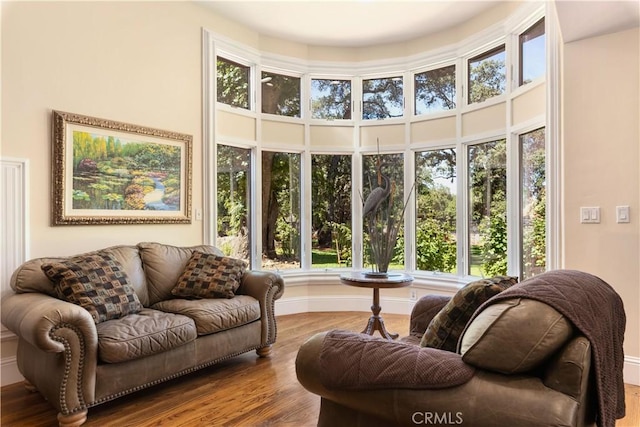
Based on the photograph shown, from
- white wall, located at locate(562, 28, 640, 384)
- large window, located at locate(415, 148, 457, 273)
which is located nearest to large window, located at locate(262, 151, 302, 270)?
large window, located at locate(415, 148, 457, 273)

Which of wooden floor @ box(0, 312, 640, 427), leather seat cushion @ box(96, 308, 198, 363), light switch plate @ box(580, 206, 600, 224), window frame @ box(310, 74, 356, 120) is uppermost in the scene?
window frame @ box(310, 74, 356, 120)

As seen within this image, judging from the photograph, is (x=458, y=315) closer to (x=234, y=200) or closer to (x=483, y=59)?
(x=234, y=200)

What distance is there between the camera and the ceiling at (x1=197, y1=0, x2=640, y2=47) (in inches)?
153

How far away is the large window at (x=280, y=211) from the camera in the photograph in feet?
15.5

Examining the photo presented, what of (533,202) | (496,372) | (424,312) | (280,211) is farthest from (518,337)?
(280,211)

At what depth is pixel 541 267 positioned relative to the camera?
349cm

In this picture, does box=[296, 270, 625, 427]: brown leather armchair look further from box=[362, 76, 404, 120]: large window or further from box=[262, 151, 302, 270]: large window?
box=[362, 76, 404, 120]: large window

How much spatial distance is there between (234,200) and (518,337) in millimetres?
3610

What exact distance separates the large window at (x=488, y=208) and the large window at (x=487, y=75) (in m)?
0.52

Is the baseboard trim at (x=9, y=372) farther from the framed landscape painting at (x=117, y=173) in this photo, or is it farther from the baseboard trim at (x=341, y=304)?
the baseboard trim at (x=341, y=304)

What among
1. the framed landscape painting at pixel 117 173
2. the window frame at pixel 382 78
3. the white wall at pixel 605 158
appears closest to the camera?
the white wall at pixel 605 158

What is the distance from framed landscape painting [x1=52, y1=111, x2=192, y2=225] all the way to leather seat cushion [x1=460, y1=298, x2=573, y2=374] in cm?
300

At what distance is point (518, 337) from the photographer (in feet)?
4.00

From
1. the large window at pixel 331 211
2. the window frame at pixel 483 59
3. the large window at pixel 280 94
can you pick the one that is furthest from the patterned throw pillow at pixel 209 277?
the window frame at pixel 483 59
